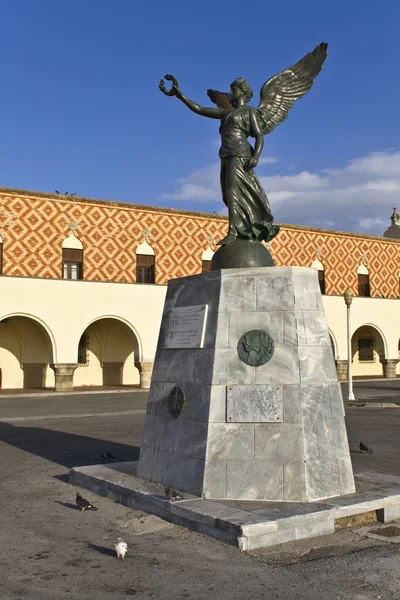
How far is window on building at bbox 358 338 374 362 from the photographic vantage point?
109ft

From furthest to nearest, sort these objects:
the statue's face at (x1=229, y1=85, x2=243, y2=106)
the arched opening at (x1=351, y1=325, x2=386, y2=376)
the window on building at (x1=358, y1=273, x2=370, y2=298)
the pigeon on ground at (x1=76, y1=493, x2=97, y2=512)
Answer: the arched opening at (x1=351, y1=325, x2=386, y2=376) < the window on building at (x1=358, y1=273, x2=370, y2=298) < the statue's face at (x1=229, y1=85, x2=243, y2=106) < the pigeon on ground at (x1=76, y1=493, x2=97, y2=512)

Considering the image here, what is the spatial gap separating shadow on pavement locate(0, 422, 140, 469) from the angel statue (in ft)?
13.2

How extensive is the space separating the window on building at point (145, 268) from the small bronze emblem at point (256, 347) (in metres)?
19.6

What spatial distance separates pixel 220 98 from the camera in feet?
25.8

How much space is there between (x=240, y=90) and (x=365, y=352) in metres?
27.5

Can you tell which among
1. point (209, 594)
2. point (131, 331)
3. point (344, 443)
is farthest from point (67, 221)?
point (209, 594)

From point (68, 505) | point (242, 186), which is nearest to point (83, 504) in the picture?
point (68, 505)

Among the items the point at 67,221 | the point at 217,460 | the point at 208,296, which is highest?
the point at 67,221

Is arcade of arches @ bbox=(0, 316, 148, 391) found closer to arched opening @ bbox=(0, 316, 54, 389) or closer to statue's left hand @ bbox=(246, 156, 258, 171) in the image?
arched opening @ bbox=(0, 316, 54, 389)

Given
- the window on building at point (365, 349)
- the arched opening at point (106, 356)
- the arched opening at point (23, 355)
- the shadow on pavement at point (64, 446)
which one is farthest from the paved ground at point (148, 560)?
the window on building at point (365, 349)

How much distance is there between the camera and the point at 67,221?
2416cm

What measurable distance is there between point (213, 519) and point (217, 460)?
88 centimetres

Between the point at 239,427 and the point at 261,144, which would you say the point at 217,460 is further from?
the point at 261,144

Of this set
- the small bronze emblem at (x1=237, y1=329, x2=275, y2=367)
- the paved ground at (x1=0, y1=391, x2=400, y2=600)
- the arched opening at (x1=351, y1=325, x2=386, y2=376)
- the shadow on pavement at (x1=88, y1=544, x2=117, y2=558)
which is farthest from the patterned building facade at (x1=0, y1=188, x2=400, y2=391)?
the shadow on pavement at (x1=88, y1=544, x2=117, y2=558)
